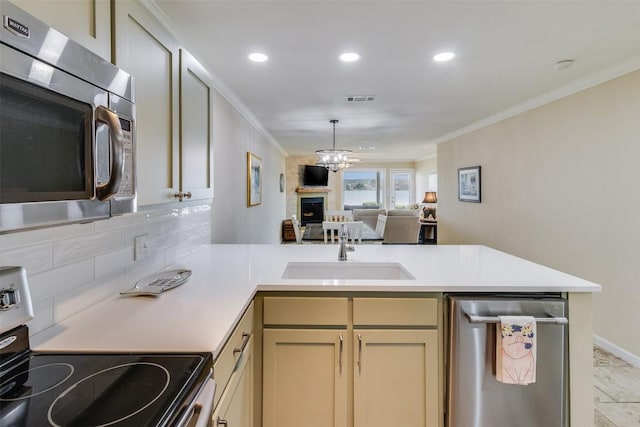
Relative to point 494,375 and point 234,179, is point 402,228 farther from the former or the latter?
point 494,375

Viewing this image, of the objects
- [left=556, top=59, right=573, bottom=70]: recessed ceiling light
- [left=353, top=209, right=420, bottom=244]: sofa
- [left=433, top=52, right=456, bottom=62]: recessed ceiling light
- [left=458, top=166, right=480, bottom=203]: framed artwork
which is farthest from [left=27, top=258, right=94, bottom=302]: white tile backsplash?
[left=353, top=209, right=420, bottom=244]: sofa

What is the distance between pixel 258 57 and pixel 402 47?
1.08 metres

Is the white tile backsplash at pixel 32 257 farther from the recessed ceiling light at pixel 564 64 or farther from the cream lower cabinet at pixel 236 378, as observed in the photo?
the recessed ceiling light at pixel 564 64

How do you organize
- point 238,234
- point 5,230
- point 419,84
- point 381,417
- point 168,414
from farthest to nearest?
point 238,234, point 419,84, point 381,417, point 168,414, point 5,230

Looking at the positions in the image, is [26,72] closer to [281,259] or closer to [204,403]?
[204,403]

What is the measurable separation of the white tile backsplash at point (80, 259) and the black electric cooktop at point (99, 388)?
0.65 feet

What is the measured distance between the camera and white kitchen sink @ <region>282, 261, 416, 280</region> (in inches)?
76.2

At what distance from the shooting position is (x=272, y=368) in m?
1.49

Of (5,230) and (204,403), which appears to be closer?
(5,230)

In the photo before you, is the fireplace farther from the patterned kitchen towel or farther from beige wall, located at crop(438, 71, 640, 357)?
the patterned kitchen towel

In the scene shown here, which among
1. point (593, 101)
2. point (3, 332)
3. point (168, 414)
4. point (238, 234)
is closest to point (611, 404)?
point (593, 101)

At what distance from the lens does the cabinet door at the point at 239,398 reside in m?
1.01

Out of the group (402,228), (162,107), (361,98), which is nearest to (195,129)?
(162,107)

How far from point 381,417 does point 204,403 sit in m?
1.02
